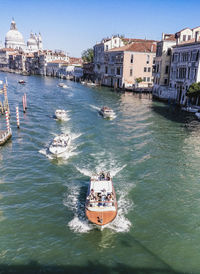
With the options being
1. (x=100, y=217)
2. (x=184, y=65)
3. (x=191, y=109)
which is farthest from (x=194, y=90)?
(x=100, y=217)

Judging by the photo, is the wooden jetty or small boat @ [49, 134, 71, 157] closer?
small boat @ [49, 134, 71, 157]

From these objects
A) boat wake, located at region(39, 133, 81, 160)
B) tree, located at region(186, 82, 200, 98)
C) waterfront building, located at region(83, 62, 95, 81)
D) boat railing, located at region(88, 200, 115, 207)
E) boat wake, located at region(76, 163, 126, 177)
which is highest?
waterfront building, located at region(83, 62, 95, 81)

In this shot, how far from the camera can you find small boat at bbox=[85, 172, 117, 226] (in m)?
15.1

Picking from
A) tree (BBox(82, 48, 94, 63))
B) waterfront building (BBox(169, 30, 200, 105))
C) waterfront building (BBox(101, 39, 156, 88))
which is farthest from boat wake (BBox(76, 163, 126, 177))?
tree (BBox(82, 48, 94, 63))

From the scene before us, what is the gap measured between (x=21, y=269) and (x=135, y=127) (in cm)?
2701

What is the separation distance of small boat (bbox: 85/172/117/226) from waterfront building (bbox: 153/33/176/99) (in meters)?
45.0

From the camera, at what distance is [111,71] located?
90.2 meters

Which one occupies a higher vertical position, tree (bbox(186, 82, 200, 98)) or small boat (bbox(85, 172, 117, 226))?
tree (bbox(186, 82, 200, 98))

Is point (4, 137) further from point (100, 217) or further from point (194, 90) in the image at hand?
point (194, 90)

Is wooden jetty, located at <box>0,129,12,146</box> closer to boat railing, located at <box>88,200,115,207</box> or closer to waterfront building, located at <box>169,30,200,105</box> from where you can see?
boat railing, located at <box>88,200,115,207</box>

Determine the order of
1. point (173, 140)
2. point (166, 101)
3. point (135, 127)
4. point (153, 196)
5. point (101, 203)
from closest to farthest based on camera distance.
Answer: point (101, 203) < point (153, 196) < point (173, 140) < point (135, 127) < point (166, 101)

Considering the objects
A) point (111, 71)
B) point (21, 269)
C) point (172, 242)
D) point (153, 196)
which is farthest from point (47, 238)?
point (111, 71)

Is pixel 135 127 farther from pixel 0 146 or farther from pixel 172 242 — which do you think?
pixel 172 242

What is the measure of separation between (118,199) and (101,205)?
9.47 ft
